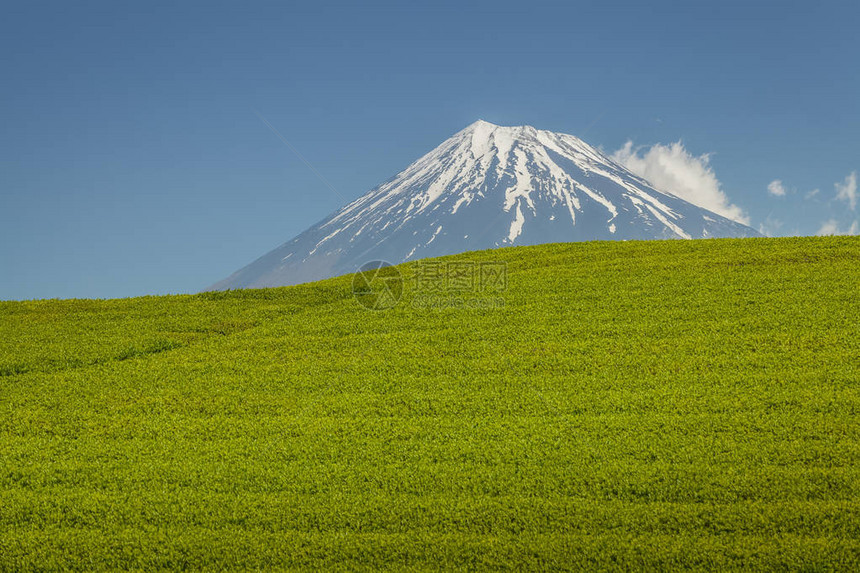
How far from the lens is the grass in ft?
37.6

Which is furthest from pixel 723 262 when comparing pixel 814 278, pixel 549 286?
pixel 549 286

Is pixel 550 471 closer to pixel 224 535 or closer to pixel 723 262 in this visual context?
pixel 224 535

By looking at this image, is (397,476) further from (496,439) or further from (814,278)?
(814,278)

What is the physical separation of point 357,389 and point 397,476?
6.33 meters

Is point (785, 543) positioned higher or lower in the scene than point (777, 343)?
lower

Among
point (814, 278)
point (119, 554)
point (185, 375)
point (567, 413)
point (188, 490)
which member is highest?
point (814, 278)

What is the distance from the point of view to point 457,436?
15711 mm

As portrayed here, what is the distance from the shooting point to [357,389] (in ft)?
64.8

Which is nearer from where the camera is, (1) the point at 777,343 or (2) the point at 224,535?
(2) the point at 224,535

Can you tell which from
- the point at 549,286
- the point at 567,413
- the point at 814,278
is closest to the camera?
the point at 567,413

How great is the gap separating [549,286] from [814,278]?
13.1 meters

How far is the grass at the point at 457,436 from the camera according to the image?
37.6 feet

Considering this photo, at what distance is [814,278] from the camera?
29.6 meters

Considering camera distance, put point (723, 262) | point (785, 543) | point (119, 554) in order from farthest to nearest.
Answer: point (723, 262) → point (119, 554) → point (785, 543)
